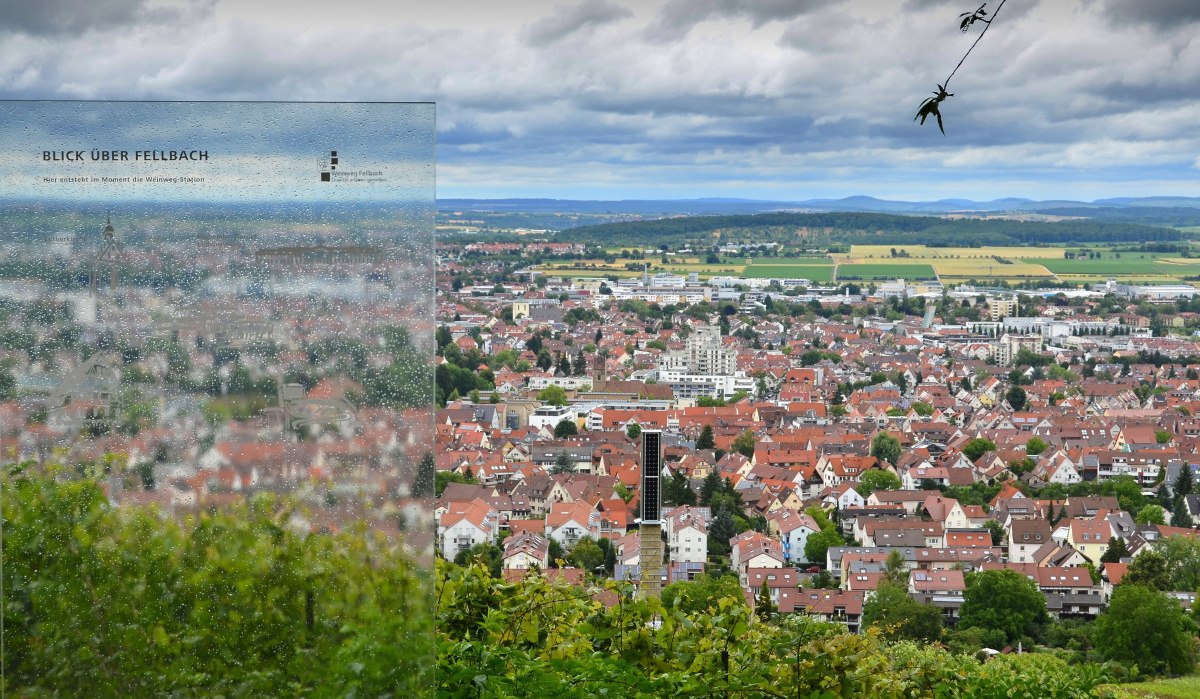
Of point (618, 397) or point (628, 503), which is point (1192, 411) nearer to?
point (618, 397)

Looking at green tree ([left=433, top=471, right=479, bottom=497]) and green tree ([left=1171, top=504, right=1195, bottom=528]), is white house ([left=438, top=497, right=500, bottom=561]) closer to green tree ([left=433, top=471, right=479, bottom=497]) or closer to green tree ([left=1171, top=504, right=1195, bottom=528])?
green tree ([left=433, top=471, right=479, bottom=497])

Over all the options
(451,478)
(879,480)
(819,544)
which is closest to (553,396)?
(879,480)

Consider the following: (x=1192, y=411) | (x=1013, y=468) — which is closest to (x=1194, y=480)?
(x=1013, y=468)

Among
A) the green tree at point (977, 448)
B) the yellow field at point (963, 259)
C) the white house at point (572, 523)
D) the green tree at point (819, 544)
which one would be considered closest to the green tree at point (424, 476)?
the white house at point (572, 523)

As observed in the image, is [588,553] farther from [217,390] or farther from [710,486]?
[217,390]

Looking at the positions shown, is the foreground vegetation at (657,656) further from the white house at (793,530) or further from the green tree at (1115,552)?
the white house at (793,530)

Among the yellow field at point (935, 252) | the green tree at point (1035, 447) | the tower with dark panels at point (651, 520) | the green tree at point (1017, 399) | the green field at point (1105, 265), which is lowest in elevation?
the green tree at point (1017, 399)
